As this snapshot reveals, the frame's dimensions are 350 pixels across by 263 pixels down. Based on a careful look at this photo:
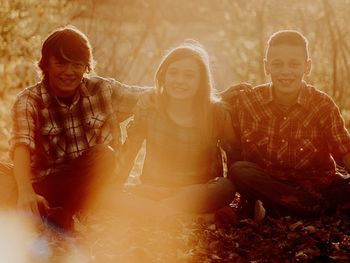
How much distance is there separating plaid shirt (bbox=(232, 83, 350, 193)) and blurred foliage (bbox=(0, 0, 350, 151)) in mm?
4564

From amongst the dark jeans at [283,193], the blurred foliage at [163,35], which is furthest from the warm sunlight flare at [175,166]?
the blurred foliage at [163,35]

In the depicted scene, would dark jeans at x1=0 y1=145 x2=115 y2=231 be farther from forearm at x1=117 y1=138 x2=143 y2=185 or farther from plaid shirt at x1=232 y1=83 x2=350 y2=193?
plaid shirt at x1=232 y1=83 x2=350 y2=193

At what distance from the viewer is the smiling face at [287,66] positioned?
4.77m

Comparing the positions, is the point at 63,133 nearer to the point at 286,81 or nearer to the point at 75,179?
the point at 75,179

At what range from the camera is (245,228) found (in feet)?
14.8

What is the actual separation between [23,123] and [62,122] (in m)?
0.37

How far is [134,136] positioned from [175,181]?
1.69ft

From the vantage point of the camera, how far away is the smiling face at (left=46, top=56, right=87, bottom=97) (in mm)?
4363

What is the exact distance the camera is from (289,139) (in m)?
4.91

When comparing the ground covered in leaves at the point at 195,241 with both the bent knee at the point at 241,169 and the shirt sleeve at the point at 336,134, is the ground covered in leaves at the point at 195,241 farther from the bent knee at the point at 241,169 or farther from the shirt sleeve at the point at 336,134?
the shirt sleeve at the point at 336,134

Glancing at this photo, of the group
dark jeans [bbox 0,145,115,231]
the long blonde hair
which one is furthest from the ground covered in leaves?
the long blonde hair

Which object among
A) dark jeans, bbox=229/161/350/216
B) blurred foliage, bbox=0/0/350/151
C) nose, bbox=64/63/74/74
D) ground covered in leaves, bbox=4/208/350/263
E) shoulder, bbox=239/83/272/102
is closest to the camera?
ground covered in leaves, bbox=4/208/350/263

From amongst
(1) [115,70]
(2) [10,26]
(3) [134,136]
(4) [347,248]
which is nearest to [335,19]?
(1) [115,70]

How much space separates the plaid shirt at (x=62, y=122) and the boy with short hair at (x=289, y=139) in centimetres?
108
